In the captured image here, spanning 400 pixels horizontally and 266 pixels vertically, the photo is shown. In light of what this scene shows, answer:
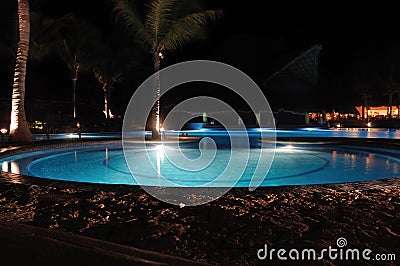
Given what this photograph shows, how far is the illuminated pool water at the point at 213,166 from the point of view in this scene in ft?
25.2

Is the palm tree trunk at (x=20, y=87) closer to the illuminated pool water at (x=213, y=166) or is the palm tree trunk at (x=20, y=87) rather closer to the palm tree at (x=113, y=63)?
the illuminated pool water at (x=213, y=166)

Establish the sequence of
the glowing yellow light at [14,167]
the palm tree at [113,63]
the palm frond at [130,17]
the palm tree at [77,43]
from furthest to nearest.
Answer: the palm tree at [113,63], the palm tree at [77,43], the palm frond at [130,17], the glowing yellow light at [14,167]

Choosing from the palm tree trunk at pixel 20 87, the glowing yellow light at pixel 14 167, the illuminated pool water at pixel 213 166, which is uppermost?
the palm tree trunk at pixel 20 87

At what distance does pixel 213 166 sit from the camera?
960 cm

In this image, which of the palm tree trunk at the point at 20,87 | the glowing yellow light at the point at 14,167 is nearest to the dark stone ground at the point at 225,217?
the glowing yellow light at the point at 14,167

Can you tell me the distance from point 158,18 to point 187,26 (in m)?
1.33

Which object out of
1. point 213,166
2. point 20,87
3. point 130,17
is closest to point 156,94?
point 130,17

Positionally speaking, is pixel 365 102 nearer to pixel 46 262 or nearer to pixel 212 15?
pixel 212 15

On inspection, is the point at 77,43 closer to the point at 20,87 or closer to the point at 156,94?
the point at 156,94

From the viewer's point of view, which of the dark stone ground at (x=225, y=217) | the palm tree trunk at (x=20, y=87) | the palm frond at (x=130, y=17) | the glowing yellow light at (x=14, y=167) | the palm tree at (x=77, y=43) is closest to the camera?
the dark stone ground at (x=225, y=217)

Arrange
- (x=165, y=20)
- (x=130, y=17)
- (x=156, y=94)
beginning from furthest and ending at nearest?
(x=156, y=94) < (x=165, y=20) < (x=130, y=17)

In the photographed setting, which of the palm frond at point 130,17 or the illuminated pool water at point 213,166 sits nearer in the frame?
the illuminated pool water at point 213,166

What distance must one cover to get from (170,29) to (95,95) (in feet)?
69.4

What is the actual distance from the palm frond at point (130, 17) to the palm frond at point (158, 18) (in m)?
0.31
